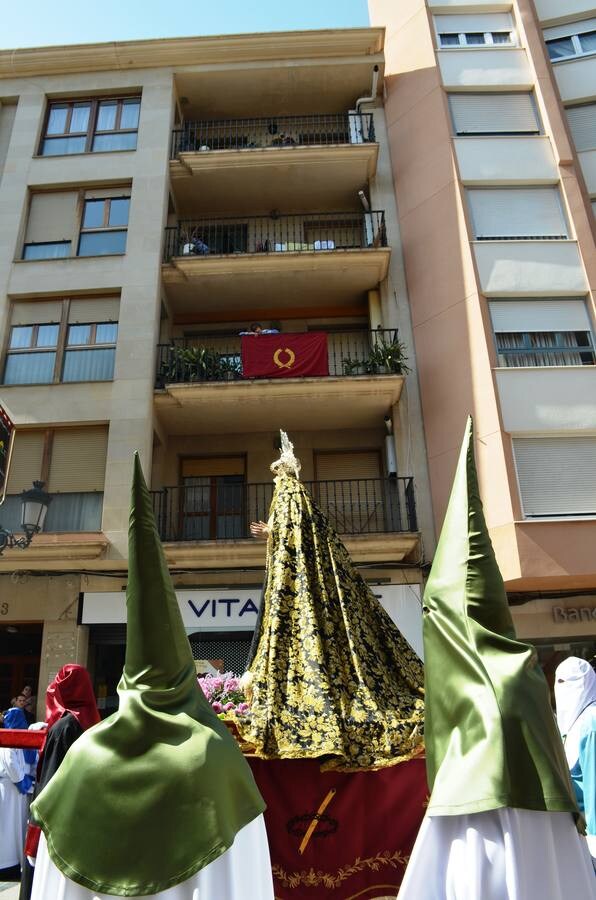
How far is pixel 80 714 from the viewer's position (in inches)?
184

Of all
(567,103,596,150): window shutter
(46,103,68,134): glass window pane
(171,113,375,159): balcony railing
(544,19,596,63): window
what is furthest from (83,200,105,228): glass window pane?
(544,19,596,63): window

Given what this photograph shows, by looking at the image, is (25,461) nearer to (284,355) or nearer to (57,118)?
(284,355)

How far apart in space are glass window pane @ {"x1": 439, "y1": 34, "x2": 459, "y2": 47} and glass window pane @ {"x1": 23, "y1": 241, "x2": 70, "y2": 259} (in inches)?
445

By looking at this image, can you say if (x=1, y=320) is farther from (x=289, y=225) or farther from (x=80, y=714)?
(x=80, y=714)

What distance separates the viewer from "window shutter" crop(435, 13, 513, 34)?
1691 centimetres

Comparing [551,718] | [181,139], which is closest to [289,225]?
[181,139]

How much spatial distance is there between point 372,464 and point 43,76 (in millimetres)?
14137

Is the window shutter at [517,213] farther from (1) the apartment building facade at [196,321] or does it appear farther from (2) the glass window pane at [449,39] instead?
(2) the glass window pane at [449,39]

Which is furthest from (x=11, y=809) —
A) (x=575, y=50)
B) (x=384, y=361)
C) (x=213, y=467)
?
(x=575, y=50)

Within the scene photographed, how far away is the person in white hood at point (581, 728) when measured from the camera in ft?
12.1

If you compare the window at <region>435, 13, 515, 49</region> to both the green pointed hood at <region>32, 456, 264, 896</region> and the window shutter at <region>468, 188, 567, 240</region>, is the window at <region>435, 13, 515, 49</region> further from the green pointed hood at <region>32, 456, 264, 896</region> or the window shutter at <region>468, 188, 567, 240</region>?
the green pointed hood at <region>32, 456, 264, 896</region>

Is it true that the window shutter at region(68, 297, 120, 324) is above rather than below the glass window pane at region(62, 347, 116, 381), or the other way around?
above

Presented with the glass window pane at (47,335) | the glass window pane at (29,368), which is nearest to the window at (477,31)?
the glass window pane at (47,335)

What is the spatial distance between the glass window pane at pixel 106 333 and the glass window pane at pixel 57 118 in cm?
643
